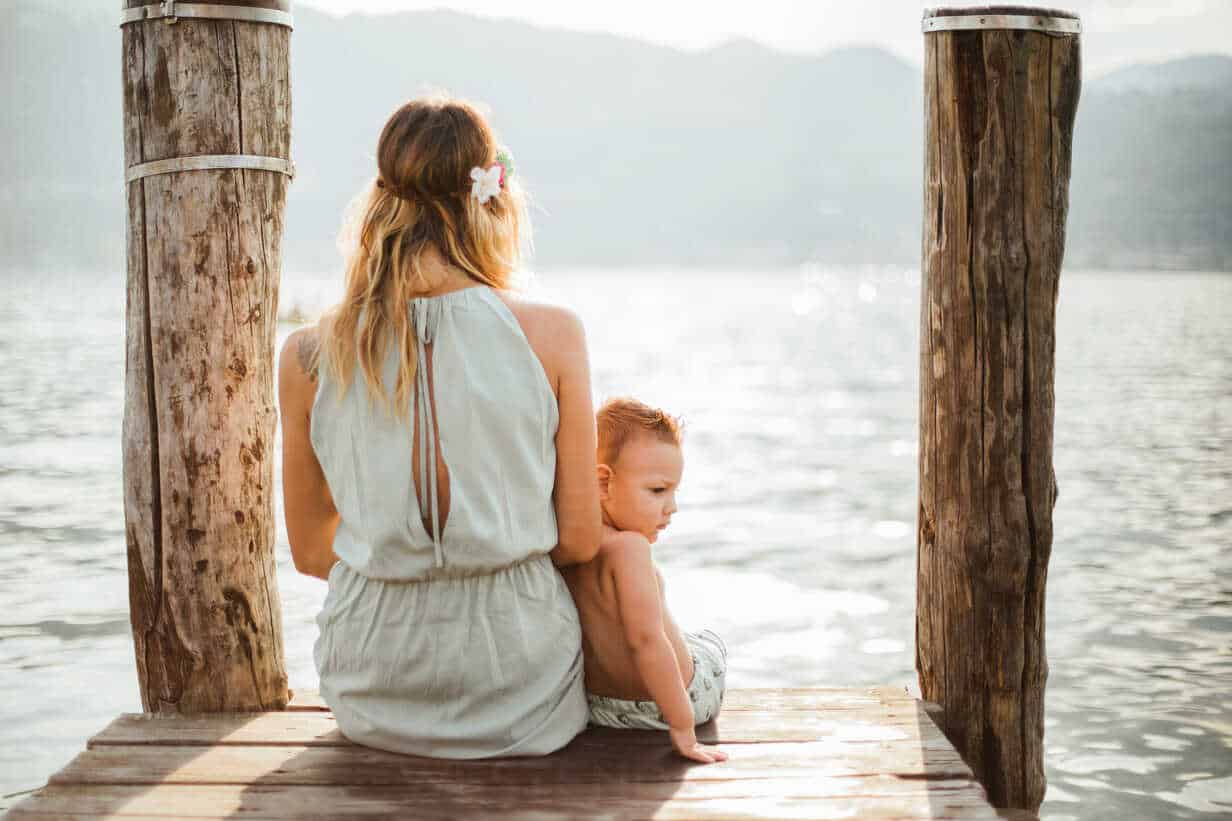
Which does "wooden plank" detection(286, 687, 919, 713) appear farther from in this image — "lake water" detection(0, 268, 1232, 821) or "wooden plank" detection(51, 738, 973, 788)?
"lake water" detection(0, 268, 1232, 821)

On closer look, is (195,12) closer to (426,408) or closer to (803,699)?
A: (426,408)

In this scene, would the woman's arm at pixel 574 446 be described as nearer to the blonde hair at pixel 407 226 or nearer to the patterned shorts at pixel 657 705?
the blonde hair at pixel 407 226

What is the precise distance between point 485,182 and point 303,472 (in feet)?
2.67

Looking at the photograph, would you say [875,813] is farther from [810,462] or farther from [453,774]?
[810,462]

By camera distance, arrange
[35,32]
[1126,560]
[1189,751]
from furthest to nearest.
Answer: [35,32] → [1126,560] → [1189,751]

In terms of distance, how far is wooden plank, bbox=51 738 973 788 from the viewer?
121 inches

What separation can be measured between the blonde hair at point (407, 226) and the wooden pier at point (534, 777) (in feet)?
2.76

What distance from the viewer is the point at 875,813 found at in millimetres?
2936

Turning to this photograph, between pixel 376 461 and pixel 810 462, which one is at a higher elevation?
pixel 376 461

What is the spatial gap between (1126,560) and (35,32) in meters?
153

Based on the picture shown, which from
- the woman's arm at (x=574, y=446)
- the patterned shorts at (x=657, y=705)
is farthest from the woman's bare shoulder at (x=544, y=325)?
the patterned shorts at (x=657, y=705)

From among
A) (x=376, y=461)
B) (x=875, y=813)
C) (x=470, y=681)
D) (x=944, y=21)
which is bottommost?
(x=875, y=813)

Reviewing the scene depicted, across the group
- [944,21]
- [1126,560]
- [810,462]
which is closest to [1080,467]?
[810,462]

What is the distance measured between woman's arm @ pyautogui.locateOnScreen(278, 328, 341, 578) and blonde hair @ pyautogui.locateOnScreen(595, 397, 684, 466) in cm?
67
